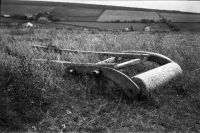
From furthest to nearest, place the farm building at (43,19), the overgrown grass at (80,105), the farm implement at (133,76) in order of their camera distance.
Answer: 1. the farm building at (43,19)
2. the farm implement at (133,76)
3. the overgrown grass at (80,105)

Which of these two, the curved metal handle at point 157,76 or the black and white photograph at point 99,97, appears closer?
the black and white photograph at point 99,97

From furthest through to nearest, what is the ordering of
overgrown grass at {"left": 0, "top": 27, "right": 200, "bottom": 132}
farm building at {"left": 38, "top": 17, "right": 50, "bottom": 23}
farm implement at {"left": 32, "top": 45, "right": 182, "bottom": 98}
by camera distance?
farm building at {"left": 38, "top": 17, "right": 50, "bottom": 23} < farm implement at {"left": 32, "top": 45, "right": 182, "bottom": 98} < overgrown grass at {"left": 0, "top": 27, "right": 200, "bottom": 132}

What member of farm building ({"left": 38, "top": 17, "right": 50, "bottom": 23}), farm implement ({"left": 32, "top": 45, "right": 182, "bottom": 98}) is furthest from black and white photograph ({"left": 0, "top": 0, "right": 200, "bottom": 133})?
farm building ({"left": 38, "top": 17, "right": 50, "bottom": 23})

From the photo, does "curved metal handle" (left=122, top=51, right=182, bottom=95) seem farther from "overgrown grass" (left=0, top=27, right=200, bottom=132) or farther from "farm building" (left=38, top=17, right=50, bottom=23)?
"farm building" (left=38, top=17, right=50, bottom=23)

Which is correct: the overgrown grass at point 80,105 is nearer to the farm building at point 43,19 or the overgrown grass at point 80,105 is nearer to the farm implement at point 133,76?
the farm implement at point 133,76

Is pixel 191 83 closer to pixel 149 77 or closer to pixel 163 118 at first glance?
pixel 149 77

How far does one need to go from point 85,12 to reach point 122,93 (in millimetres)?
34971

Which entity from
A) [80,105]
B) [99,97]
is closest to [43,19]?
[99,97]

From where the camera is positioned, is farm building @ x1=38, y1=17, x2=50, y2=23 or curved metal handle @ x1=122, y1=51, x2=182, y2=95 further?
farm building @ x1=38, y1=17, x2=50, y2=23

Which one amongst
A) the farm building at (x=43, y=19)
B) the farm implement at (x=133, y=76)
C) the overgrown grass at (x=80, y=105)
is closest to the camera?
the overgrown grass at (x=80, y=105)

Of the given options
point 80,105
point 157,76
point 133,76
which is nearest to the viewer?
point 80,105

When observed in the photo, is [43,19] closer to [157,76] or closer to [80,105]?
[157,76]

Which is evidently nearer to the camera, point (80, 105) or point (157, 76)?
point (80, 105)

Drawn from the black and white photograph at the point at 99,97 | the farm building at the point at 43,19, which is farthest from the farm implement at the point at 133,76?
the farm building at the point at 43,19
